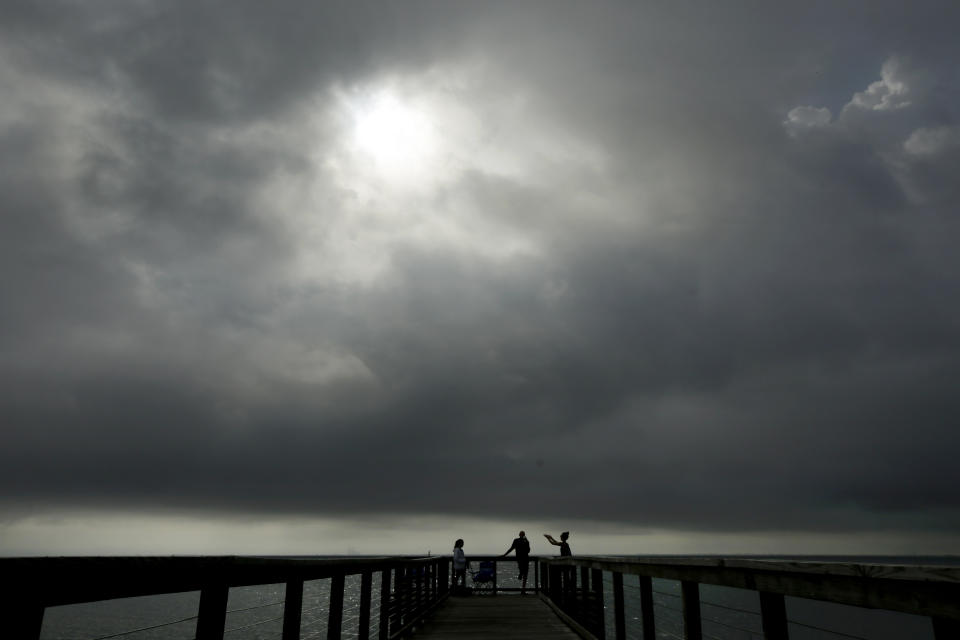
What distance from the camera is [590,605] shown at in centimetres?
915

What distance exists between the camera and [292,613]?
446 centimetres

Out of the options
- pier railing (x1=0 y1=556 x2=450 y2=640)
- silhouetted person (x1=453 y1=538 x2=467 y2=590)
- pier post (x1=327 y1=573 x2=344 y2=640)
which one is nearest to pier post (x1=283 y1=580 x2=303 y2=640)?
pier railing (x1=0 y1=556 x2=450 y2=640)

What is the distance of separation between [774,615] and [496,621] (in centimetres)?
848

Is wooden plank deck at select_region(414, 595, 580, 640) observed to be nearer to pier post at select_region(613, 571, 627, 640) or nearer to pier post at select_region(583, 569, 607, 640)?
pier post at select_region(583, 569, 607, 640)

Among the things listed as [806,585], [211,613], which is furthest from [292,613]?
[806,585]

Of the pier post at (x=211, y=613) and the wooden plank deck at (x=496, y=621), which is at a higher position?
the pier post at (x=211, y=613)

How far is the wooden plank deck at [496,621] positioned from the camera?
9695 mm

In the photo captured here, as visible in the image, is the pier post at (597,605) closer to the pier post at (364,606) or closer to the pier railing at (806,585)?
the pier railing at (806,585)

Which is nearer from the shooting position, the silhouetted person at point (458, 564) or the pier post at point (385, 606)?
the pier post at point (385, 606)

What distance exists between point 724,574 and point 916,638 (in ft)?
421

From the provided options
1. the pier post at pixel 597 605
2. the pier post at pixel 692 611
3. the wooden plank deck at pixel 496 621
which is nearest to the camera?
the pier post at pixel 692 611

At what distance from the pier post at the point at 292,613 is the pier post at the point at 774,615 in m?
Result: 2.93

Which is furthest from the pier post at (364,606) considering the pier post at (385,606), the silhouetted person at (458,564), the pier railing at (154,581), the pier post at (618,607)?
the silhouetted person at (458,564)

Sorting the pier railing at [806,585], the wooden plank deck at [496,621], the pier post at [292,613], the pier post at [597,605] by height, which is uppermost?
the pier railing at [806,585]
